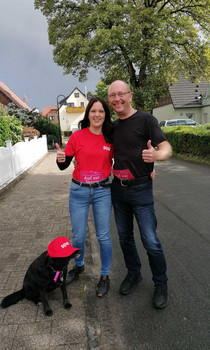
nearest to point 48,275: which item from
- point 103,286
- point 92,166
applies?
point 103,286

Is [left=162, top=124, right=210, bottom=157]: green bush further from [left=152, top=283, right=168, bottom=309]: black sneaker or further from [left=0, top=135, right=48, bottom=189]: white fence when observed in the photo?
[left=152, top=283, right=168, bottom=309]: black sneaker

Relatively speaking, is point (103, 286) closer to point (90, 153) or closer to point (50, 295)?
point (50, 295)

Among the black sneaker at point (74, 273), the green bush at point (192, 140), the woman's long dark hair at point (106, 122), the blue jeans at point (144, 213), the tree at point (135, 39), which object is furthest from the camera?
the tree at point (135, 39)

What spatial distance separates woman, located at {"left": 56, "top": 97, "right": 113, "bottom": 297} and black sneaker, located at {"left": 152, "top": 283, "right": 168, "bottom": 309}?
0.57m

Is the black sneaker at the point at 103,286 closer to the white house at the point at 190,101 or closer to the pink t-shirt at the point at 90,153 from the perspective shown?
the pink t-shirt at the point at 90,153

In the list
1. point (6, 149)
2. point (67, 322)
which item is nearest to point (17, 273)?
point (67, 322)

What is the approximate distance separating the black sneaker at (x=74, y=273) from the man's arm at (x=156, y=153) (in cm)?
165

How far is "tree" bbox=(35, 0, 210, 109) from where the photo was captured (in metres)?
17.8

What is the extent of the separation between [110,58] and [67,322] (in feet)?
68.5

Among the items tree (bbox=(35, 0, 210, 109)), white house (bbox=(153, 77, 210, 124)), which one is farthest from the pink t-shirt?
white house (bbox=(153, 77, 210, 124))

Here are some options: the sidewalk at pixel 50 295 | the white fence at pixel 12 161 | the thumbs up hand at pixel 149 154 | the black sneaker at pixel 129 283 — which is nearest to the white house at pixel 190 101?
the white fence at pixel 12 161

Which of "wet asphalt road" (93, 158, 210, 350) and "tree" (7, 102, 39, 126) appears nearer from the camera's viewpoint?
"wet asphalt road" (93, 158, 210, 350)

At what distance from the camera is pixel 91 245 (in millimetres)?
4664

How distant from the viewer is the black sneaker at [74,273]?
3365mm
